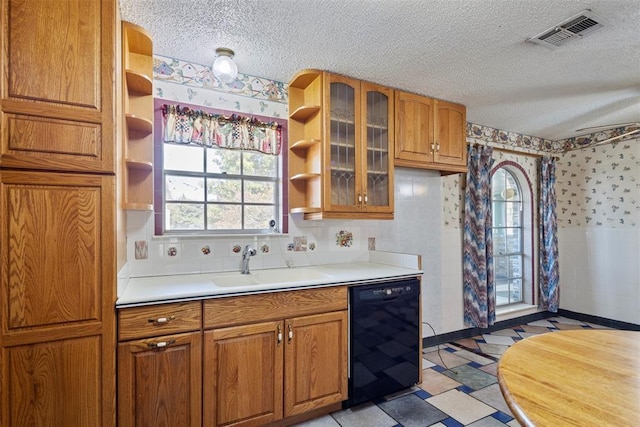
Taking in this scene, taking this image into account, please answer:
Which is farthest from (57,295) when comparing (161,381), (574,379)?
(574,379)

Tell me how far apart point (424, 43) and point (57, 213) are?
7.06 feet

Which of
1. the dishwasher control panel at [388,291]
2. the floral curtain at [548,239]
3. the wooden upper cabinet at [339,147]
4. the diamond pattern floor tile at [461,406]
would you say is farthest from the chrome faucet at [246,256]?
the floral curtain at [548,239]

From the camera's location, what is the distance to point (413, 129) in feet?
9.05

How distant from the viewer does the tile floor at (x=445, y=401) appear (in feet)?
6.82

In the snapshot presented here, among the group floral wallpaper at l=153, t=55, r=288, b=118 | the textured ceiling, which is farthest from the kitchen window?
the textured ceiling

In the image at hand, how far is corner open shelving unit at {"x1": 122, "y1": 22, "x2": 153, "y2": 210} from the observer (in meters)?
1.89

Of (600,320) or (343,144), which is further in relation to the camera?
(600,320)

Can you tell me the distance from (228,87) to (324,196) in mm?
1076

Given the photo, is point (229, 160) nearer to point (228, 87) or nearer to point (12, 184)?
point (228, 87)

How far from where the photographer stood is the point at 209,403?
5.74ft

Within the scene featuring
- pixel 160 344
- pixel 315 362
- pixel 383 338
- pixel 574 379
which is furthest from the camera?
pixel 383 338

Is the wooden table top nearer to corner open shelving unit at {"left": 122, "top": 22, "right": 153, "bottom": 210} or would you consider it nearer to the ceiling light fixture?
corner open shelving unit at {"left": 122, "top": 22, "right": 153, "bottom": 210}

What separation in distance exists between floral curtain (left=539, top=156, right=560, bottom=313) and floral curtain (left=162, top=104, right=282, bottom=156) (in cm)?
350

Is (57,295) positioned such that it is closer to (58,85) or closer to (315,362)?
(58,85)
